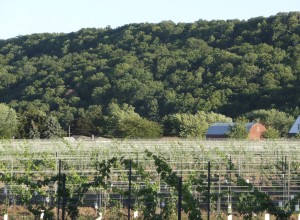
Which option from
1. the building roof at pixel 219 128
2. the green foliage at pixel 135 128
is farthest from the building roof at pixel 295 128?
the green foliage at pixel 135 128

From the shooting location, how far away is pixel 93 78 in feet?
356

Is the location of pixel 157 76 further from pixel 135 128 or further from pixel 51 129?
pixel 51 129

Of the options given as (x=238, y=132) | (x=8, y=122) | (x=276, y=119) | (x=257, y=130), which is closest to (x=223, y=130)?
(x=257, y=130)

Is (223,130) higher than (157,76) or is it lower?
lower

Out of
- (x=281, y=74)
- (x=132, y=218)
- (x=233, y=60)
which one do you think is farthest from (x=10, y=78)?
(x=132, y=218)

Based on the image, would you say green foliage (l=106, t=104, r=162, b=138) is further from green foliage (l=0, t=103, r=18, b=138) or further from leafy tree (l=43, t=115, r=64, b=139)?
green foliage (l=0, t=103, r=18, b=138)

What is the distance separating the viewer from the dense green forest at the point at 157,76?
82.4m

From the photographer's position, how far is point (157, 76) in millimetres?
110812

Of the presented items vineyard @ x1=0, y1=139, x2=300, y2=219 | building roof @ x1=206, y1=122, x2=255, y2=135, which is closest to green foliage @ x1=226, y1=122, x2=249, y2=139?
building roof @ x1=206, y1=122, x2=255, y2=135

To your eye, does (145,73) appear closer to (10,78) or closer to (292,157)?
(10,78)

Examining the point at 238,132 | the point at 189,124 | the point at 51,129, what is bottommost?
the point at 238,132

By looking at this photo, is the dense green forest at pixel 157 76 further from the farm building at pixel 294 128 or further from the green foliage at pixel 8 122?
the farm building at pixel 294 128

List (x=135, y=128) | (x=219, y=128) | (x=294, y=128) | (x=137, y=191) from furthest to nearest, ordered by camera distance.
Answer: (x=294, y=128) → (x=219, y=128) → (x=135, y=128) → (x=137, y=191)

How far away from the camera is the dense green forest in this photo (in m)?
82.4
